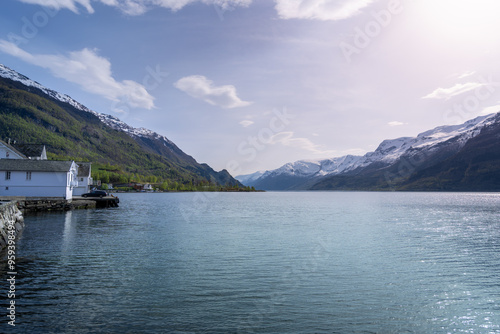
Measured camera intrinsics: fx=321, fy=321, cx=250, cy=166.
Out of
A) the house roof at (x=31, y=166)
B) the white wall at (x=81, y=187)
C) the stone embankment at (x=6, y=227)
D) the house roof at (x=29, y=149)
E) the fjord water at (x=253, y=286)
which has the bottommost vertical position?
the fjord water at (x=253, y=286)

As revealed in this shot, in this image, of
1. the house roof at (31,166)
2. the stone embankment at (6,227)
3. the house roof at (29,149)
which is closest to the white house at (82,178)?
the house roof at (29,149)

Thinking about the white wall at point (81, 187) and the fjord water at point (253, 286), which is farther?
the white wall at point (81, 187)

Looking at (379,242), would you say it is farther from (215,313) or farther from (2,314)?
(2,314)

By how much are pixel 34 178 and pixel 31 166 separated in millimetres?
2905

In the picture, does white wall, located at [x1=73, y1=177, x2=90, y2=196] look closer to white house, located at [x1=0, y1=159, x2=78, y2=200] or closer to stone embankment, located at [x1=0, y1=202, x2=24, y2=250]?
white house, located at [x1=0, y1=159, x2=78, y2=200]

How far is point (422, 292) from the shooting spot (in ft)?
69.8

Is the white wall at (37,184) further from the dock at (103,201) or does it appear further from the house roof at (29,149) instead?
the house roof at (29,149)

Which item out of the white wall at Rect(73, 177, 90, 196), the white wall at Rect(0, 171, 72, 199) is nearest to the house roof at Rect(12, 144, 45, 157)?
the white wall at Rect(73, 177, 90, 196)

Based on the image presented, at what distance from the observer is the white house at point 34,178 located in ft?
240

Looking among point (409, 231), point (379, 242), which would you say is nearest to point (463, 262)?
point (379, 242)

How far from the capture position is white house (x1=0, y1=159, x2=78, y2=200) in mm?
73000

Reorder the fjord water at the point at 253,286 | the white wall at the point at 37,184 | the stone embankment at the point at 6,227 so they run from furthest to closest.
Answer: the white wall at the point at 37,184 < the stone embankment at the point at 6,227 < the fjord water at the point at 253,286

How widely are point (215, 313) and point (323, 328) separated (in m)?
5.59

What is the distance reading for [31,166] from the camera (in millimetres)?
74500
